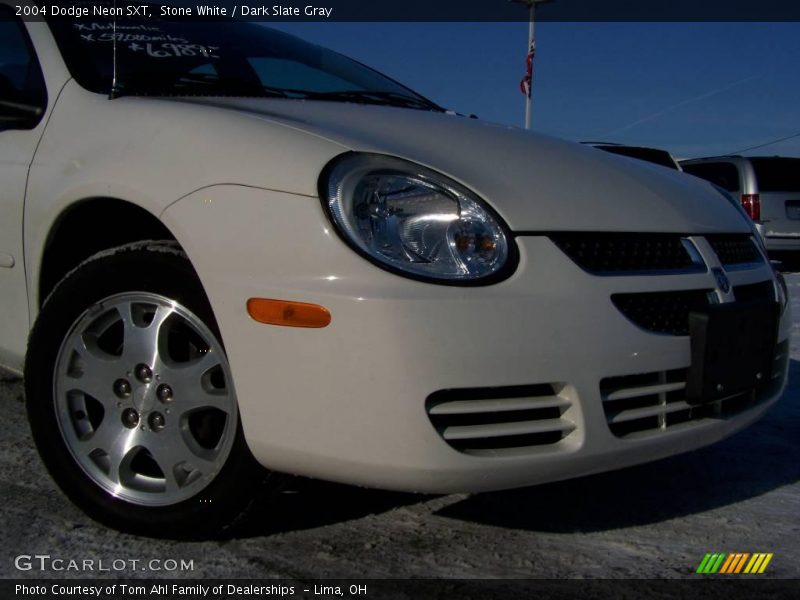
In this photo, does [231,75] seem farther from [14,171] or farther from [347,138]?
[347,138]

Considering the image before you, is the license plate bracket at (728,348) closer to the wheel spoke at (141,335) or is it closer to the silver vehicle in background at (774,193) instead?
the wheel spoke at (141,335)

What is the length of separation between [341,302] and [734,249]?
4.20 feet

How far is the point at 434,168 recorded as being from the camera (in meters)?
2.04

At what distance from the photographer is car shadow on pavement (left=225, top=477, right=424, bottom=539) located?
2.21 m

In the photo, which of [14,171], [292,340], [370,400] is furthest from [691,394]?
[14,171]

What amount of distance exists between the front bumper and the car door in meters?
0.73

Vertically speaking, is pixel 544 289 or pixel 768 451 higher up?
pixel 544 289

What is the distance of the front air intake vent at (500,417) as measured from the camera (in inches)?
74.7

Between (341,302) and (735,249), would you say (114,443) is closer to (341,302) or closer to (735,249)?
(341,302)

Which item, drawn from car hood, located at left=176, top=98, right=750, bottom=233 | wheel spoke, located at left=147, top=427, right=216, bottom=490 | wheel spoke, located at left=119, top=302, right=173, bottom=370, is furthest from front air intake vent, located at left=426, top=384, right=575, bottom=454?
wheel spoke, located at left=119, top=302, right=173, bottom=370

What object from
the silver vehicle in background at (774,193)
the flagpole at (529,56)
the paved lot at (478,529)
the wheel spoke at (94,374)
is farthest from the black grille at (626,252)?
the flagpole at (529,56)

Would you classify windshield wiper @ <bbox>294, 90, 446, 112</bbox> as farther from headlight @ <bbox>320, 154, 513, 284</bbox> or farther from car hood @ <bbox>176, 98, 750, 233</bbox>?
headlight @ <bbox>320, 154, 513, 284</bbox>

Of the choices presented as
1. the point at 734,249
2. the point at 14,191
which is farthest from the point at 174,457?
the point at 734,249

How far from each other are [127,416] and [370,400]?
72cm
